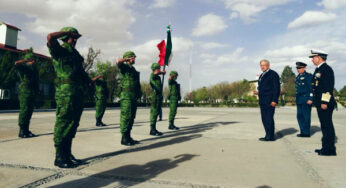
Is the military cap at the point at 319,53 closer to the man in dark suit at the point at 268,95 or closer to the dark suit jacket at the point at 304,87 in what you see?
the man in dark suit at the point at 268,95

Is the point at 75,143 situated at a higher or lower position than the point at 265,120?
lower

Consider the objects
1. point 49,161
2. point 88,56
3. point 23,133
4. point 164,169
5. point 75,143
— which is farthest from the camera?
point 88,56

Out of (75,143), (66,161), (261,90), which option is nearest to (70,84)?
(66,161)

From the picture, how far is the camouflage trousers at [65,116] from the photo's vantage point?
3.00m

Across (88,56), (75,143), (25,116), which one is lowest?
(75,143)

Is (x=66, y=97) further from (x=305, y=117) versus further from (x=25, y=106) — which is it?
(x=305, y=117)

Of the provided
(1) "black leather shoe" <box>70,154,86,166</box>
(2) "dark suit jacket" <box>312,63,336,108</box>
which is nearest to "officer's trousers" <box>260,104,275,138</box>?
(2) "dark suit jacket" <box>312,63,336,108</box>

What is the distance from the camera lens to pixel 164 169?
9.52 feet

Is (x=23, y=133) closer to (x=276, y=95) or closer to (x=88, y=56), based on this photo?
(x=276, y=95)

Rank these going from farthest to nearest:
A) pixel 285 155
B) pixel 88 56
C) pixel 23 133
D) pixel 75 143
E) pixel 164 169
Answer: pixel 88 56 < pixel 23 133 < pixel 75 143 < pixel 285 155 < pixel 164 169

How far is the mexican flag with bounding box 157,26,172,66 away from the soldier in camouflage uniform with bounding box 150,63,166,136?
113 cm

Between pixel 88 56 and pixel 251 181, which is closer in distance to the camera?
pixel 251 181

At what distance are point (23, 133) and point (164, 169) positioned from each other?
400 centimetres

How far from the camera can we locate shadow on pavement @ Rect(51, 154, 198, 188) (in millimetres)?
2369
